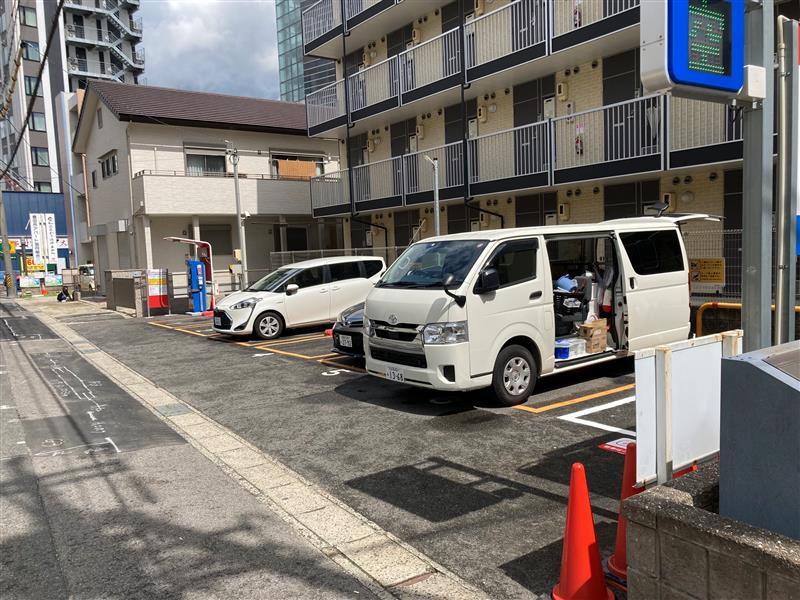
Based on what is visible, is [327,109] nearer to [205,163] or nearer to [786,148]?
[205,163]

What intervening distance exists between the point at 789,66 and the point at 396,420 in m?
4.64

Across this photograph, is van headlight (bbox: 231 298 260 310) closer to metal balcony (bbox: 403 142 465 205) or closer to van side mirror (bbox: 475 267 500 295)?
metal balcony (bbox: 403 142 465 205)

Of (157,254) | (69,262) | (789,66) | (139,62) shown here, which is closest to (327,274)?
(789,66)

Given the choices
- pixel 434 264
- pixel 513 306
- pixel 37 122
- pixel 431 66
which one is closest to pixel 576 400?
pixel 513 306

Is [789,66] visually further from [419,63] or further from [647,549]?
[419,63]

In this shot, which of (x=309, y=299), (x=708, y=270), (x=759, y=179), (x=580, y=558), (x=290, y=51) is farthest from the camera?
(x=290, y=51)

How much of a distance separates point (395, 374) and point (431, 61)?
12.5 m

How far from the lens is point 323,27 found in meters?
21.3

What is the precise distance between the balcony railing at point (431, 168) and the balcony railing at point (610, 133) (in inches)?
133

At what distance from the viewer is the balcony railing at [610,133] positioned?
11578 millimetres

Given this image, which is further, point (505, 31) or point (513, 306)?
point (505, 31)

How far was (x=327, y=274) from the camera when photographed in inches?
532

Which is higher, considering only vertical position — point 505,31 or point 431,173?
point 505,31

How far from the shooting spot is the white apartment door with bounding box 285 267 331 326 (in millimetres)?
13164
